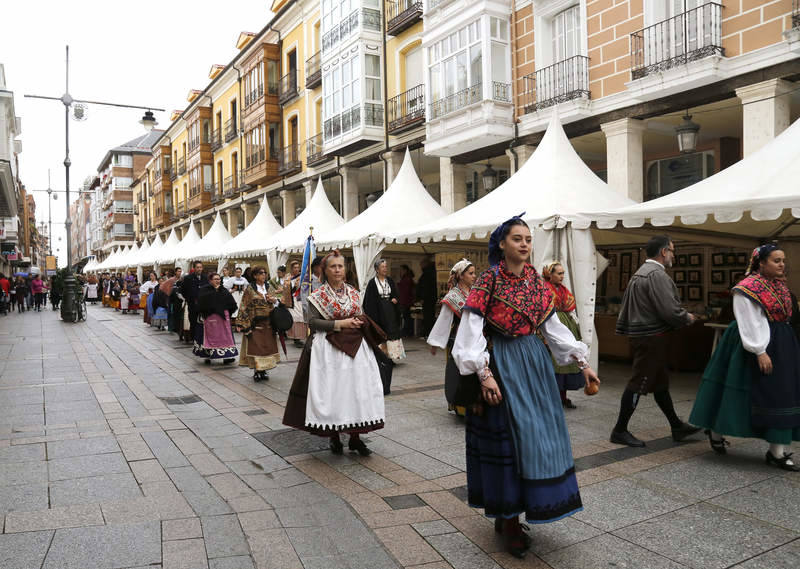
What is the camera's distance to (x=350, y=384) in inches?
214

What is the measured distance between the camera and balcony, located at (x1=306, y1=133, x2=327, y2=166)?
80.9 feet

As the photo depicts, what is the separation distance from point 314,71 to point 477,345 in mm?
24360

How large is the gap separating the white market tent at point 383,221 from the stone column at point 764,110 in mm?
6344

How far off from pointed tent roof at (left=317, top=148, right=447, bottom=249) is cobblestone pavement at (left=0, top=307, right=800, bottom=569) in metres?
6.26

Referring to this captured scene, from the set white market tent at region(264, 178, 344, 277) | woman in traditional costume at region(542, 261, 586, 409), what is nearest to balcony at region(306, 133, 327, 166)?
white market tent at region(264, 178, 344, 277)

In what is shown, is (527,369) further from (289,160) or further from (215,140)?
(215,140)

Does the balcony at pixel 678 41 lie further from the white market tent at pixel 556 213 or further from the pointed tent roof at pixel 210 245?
the pointed tent roof at pixel 210 245

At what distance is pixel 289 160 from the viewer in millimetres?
28062

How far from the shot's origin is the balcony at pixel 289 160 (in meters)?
27.1

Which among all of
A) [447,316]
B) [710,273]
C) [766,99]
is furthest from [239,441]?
[766,99]

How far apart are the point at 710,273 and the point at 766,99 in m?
3.14

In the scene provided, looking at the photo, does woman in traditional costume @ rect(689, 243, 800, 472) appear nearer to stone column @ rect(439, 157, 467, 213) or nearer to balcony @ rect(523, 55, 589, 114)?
balcony @ rect(523, 55, 589, 114)

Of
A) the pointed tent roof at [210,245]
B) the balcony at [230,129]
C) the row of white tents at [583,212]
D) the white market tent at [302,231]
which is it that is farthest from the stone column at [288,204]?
the row of white tents at [583,212]

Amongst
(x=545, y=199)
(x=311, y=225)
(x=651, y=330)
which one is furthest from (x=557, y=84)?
(x=651, y=330)
